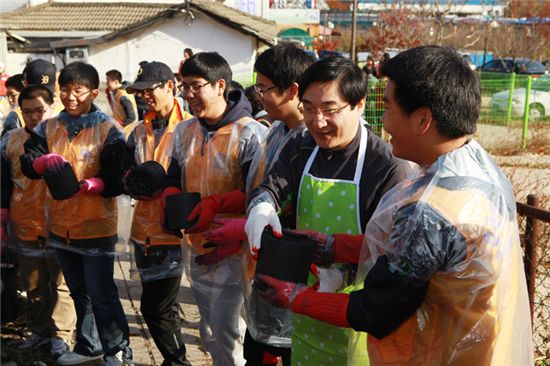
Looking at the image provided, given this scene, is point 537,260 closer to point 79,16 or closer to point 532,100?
A: point 532,100

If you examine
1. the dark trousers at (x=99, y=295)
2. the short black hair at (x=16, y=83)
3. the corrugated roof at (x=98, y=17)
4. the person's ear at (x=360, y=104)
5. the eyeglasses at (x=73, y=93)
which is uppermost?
the corrugated roof at (x=98, y=17)

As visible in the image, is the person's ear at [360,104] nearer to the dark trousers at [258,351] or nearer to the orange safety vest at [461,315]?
the orange safety vest at [461,315]

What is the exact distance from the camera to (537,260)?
12.6 feet

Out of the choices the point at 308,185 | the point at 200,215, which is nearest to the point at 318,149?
the point at 308,185

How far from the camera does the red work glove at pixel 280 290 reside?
2072 mm

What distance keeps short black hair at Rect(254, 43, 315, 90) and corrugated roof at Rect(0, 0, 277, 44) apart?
73.3ft

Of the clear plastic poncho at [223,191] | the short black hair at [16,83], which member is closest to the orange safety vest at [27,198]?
the clear plastic poncho at [223,191]

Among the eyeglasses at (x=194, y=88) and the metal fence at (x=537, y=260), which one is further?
the eyeglasses at (x=194, y=88)

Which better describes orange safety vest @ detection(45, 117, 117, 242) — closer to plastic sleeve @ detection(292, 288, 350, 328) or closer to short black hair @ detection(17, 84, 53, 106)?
short black hair @ detection(17, 84, 53, 106)

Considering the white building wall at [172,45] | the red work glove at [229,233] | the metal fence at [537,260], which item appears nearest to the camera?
the red work glove at [229,233]

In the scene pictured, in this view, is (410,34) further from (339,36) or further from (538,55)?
(339,36)

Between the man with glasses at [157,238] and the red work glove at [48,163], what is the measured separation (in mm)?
412

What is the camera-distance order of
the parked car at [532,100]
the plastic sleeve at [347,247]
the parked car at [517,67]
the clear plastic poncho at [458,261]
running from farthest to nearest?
the parked car at [517,67], the parked car at [532,100], the plastic sleeve at [347,247], the clear plastic poncho at [458,261]

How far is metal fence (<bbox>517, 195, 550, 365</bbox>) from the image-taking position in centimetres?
325
